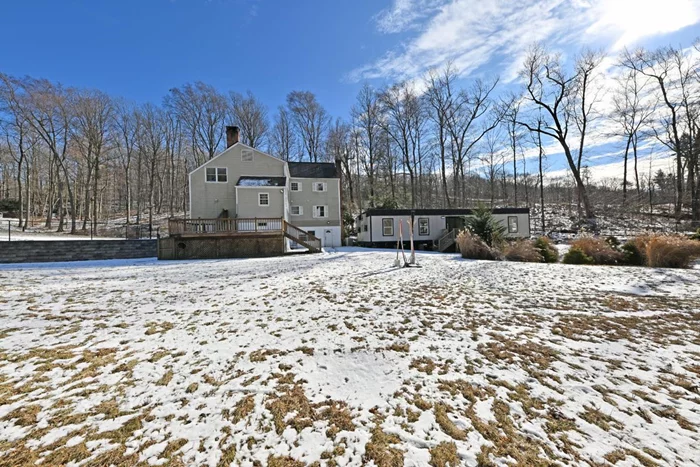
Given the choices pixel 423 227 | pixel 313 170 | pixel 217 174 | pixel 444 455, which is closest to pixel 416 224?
pixel 423 227

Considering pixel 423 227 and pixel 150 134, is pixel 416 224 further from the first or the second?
pixel 150 134

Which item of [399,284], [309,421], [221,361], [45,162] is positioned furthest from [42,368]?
[45,162]

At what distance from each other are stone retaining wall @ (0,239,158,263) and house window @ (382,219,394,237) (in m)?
15.6

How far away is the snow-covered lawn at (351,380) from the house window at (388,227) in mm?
16386

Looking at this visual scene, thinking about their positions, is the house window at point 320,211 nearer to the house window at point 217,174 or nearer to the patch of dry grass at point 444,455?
the house window at point 217,174

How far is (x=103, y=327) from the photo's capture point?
4.34 metres

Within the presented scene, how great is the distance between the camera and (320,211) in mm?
24234

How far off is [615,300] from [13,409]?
29.9 ft

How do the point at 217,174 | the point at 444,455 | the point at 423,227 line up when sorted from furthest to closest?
the point at 423,227, the point at 217,174, the point at 444,455

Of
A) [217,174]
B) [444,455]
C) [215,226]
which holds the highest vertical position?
[217,174]

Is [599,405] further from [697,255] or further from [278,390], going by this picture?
[697,255]

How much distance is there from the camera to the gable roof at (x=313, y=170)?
→ 24.6 metres

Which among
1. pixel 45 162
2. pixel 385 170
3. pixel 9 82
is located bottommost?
pixel 385 170

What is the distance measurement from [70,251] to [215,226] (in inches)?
308
